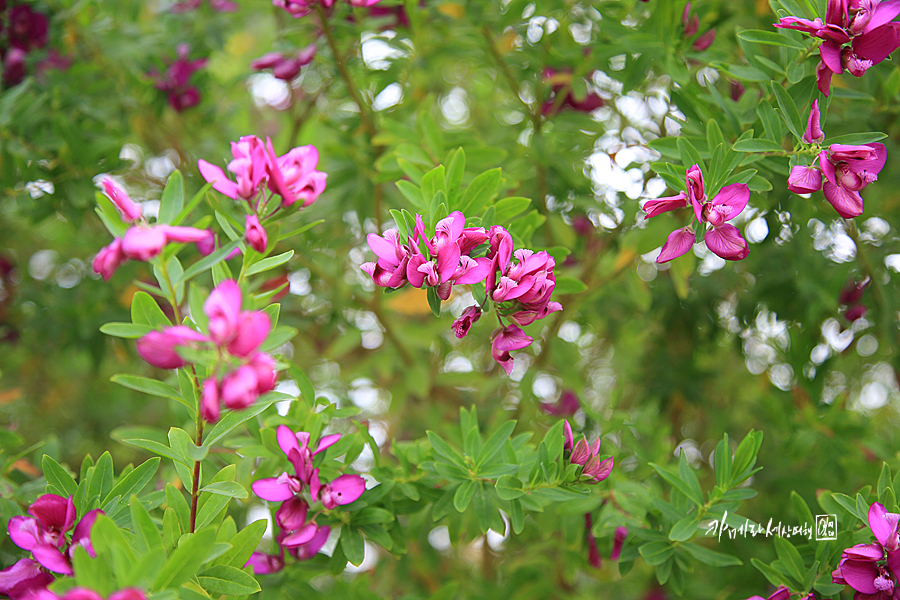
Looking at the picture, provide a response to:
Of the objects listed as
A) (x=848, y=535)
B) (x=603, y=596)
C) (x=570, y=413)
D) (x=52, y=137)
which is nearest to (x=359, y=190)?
(x=52, y=137)

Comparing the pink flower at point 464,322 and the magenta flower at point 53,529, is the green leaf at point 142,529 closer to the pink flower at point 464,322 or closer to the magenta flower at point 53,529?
the magenta flower at point 53,529

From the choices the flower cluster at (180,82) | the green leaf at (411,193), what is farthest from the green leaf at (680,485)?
the flower cluster at (180,82)

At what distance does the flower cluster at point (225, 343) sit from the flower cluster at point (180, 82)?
146 cm

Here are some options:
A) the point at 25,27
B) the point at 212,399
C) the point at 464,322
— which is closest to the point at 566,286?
the point at 464,322

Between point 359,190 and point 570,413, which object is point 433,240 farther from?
point 570,413

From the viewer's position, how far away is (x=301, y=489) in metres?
0.98

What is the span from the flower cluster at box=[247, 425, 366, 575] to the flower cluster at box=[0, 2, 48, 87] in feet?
4.64

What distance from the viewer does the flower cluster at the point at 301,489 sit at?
976mm

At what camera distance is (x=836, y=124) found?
4.52 feet

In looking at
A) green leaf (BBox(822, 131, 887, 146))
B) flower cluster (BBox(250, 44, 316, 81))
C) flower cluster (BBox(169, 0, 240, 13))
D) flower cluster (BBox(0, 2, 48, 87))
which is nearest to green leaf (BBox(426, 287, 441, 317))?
green leaf (BBox(822, 131, 887, 146))

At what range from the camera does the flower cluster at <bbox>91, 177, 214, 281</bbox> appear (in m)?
0.70

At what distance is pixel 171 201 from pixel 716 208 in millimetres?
780

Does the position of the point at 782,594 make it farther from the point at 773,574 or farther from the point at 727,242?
the point at 727,242

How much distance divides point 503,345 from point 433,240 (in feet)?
0.64
